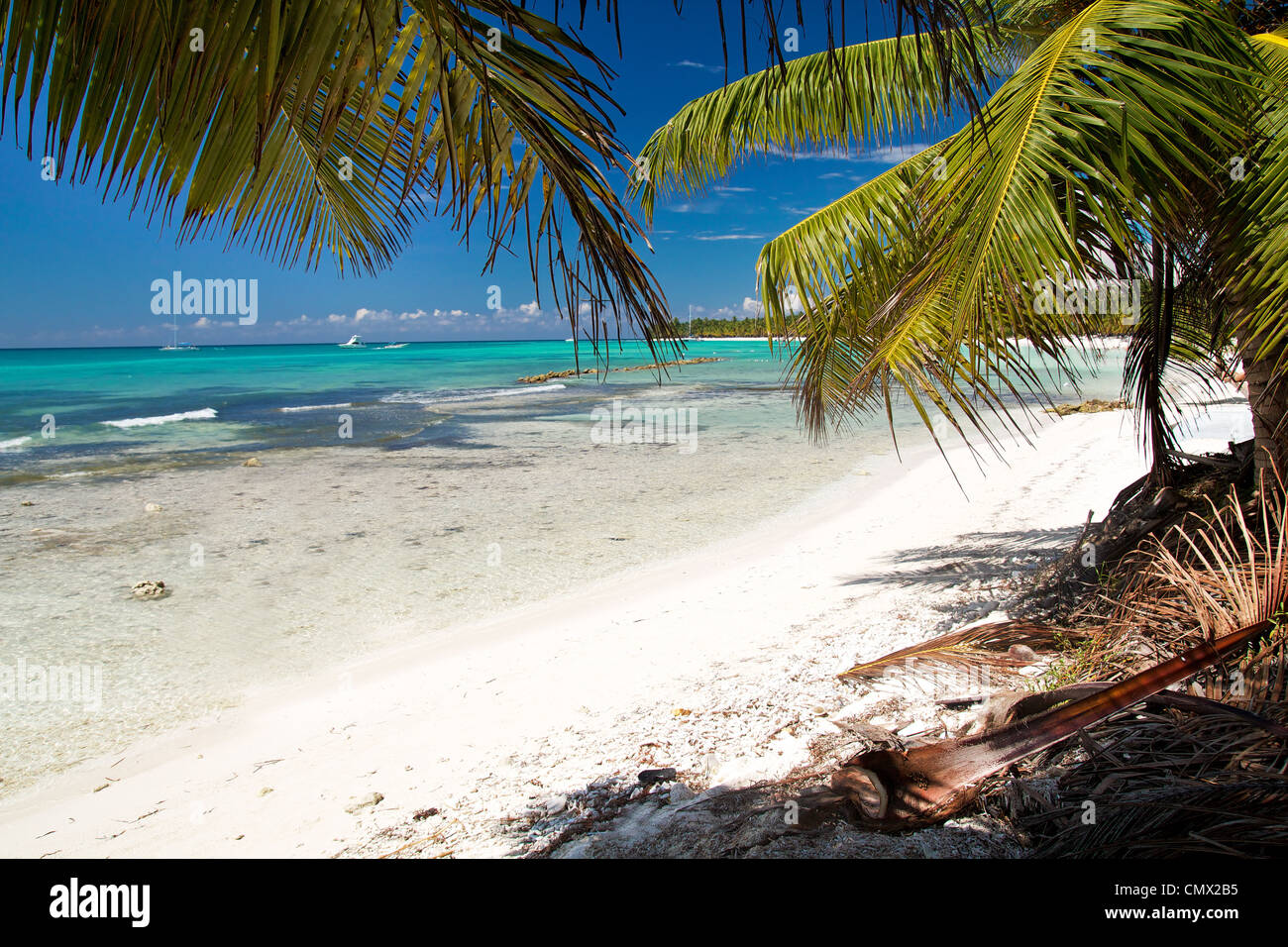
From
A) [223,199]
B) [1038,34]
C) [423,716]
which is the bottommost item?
[423,716]

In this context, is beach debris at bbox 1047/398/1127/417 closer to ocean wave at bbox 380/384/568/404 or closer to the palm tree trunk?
the palm tree trunk

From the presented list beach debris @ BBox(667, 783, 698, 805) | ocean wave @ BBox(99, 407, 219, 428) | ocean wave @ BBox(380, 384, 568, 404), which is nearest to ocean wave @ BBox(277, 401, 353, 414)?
ocean wave @ BBox(380, 384, 568, 404)

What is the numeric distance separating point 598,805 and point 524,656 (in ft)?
6.87

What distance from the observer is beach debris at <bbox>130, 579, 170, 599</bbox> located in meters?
6.21

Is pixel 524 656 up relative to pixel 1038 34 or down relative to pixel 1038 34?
down

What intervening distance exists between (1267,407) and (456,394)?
30.4 m

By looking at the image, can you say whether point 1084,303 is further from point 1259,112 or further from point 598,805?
point 598,805

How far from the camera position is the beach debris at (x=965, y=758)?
6.60 ft

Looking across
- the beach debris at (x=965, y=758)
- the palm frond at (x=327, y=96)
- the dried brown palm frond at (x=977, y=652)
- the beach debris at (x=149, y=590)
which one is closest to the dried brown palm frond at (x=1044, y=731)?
the beach debris at (x=965, y=758)

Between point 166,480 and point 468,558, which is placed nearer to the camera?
point 468,558

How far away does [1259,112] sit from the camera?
2.46 metres

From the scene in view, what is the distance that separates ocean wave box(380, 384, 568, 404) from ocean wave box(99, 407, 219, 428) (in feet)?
20.8
